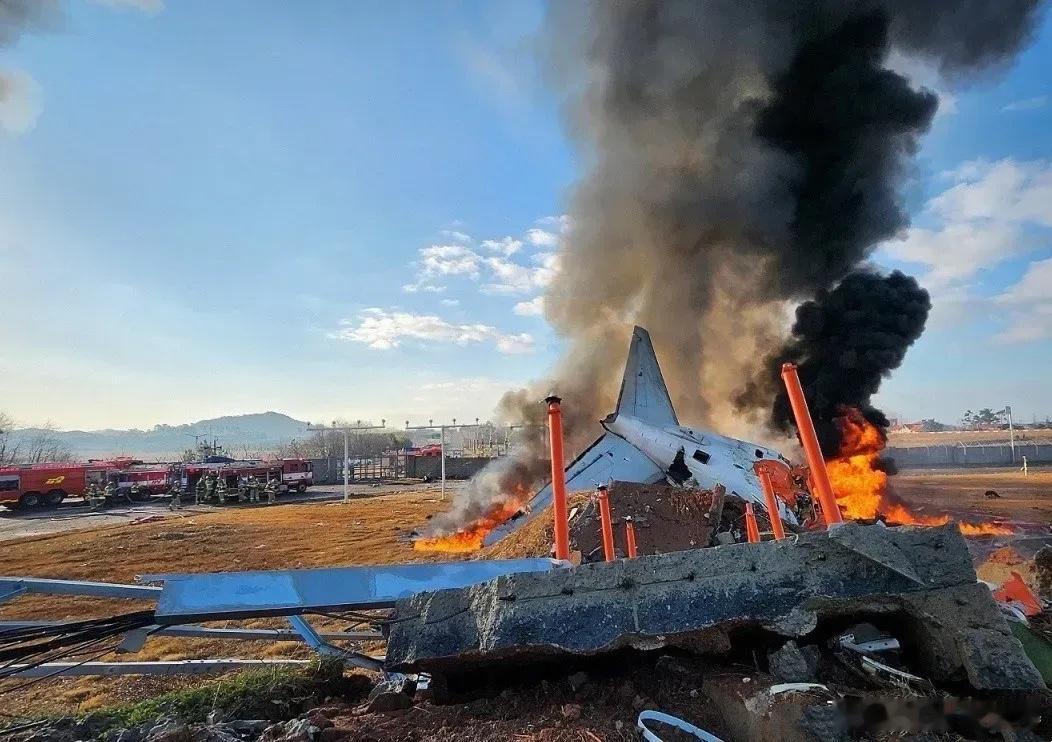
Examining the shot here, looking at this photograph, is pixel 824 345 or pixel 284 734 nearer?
pixel 284 734

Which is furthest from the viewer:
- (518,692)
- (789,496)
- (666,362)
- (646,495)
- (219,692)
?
(666,362)

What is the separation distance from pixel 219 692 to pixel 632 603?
275cm

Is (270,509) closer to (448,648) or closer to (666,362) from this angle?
(666,362)

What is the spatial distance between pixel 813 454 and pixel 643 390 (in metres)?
13.1

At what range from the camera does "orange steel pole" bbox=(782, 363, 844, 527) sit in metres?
3.48

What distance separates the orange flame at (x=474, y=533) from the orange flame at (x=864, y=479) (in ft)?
28.0

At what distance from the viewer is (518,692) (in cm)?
294

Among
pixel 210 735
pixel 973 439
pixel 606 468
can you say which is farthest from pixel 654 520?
pixel 973 439

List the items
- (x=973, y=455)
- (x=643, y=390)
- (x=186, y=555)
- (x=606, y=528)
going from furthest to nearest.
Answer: (x=973, y=455)
(x=643, y=390)
(x=186, y=555)
(x=606, y=528)

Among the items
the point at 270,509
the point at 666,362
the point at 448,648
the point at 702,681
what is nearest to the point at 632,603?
the point at 702,681

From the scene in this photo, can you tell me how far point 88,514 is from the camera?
86.2 ft

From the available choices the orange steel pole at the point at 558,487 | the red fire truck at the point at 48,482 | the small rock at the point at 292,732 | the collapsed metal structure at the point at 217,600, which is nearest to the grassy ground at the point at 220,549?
the collapsed metal structure at the point at 217,600

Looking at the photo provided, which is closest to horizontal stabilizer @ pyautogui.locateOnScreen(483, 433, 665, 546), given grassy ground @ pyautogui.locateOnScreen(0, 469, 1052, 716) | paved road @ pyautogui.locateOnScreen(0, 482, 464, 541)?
grassy ground @ pyautogui.locateOnScreen(0, 469, 1052, 716)

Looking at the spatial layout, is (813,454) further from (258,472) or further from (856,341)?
(258,472)
